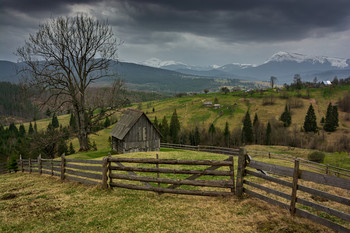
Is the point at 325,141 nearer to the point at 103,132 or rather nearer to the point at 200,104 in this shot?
the point at 200,104

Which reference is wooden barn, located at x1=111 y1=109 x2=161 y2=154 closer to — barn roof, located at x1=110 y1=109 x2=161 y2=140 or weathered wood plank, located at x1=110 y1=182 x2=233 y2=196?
barn roof, located at x1=110 y1=109 x2=161 y2=140

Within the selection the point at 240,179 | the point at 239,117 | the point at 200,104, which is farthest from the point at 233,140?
the point at 240,179

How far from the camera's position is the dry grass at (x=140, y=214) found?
720 cm

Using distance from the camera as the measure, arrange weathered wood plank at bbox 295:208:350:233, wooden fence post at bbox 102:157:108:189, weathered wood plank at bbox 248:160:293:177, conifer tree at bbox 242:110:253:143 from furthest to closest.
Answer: conifer tree at bbox 242:110:253:143
wooden fence post at bbox 102:157:108:189
weathered wood plank at bbox 248:160:293:177
weathered wood plank at bbox 295:208:350:233

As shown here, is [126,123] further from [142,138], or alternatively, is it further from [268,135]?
[268,135]

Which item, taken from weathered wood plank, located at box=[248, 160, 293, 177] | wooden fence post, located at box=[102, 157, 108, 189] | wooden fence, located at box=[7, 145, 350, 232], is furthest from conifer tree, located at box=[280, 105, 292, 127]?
wooden fence post, located at box=[102, 157, 108, 189]

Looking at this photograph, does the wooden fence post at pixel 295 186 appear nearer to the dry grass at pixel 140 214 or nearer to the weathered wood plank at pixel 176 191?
the dry grass at pixel 140 214

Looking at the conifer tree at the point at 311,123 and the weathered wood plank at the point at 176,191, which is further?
the conifer tree at the point at 311,123

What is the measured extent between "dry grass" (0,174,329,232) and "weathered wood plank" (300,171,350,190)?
143cm

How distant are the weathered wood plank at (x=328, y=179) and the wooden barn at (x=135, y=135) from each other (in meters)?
27.6

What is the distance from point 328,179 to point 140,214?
22.1 ft

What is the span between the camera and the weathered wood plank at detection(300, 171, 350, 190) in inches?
252

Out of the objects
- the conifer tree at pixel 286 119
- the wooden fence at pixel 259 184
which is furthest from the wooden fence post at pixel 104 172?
the conifer tree at pixel 286 119

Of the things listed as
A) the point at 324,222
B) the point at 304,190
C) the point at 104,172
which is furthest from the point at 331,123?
the point at 104,172
